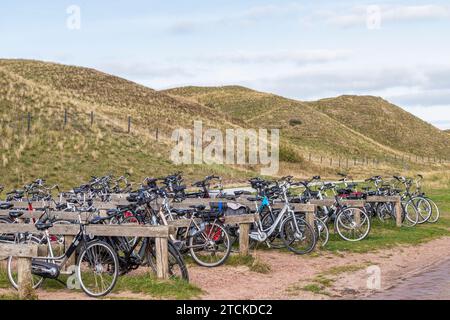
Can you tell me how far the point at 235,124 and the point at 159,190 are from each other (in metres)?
73.2

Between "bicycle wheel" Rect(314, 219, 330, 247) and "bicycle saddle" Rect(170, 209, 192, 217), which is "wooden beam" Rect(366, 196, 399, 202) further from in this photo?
"bicycle saddle" Rect(170, 209, 192, 217)

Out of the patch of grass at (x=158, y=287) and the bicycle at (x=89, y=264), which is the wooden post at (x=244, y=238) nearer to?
the patch of grass at (x=158, y=287)

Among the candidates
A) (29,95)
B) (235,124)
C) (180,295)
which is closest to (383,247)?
(180,295)

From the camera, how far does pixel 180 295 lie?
9695mm

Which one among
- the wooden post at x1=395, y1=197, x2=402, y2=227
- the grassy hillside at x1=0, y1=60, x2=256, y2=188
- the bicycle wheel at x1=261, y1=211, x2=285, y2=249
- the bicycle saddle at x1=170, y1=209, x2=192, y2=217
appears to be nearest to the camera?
the bicycle saddle at x1=170, y1=209, x2=192, y2=217

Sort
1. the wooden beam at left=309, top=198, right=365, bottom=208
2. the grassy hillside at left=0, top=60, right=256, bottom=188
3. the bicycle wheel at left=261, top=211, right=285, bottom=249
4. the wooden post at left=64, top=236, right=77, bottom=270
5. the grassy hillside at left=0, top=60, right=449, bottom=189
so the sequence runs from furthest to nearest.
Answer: the grassy hillside at left=0, top=60, right=449, bottom=189 → the grassy hillside at left=0, top=60, right=256, bottom=188 → the wooden beam at left=309, top=198, right=365, bottom=208 → the bicycle wheel at left=261, top=211, right=285, bottom=249 → the wooden post at left=64, top=236, right=77, bottom=270

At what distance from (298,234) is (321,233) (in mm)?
1454

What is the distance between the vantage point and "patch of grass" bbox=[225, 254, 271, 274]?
1218 centimetres

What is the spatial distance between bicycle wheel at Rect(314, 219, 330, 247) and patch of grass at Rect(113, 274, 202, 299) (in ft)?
18.3

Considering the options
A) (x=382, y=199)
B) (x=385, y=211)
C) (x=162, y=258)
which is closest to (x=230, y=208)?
(x=162, y=258)

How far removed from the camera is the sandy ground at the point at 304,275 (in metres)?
10.2

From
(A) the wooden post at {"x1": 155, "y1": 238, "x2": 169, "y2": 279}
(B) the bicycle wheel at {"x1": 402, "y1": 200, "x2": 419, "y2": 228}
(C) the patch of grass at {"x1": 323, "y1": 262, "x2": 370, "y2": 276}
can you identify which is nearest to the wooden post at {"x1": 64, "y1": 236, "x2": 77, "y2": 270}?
(A) the wooden post at {"x1": 155, "y1": 238, "x2": 169, "y2": 279}

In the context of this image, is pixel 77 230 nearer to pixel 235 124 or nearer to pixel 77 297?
pixel 77 297

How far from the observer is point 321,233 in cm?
1530
